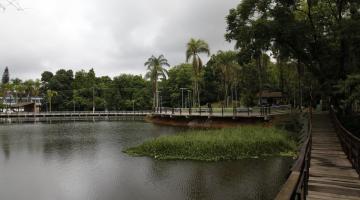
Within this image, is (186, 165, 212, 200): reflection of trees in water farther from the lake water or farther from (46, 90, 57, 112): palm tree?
(46, 90, 57, 112): palm tree

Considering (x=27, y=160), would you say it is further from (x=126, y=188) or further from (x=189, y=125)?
(x=189, y=125)

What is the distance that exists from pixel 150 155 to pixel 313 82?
98.1ft

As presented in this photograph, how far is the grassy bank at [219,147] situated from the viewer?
21.3 metres

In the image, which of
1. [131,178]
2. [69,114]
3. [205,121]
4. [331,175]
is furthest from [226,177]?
[69,114]

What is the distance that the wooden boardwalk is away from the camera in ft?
26.7

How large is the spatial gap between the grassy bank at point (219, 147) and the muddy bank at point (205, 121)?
14.1 m

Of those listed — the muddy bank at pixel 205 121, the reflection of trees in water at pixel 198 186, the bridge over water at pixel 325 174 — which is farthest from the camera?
the muddy bank at pixel 205 121

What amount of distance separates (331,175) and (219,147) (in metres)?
Answer: 11.9

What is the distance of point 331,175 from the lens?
1011cm

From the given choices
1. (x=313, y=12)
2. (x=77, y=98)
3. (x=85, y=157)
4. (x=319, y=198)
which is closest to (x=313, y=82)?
(x=313, y=12)

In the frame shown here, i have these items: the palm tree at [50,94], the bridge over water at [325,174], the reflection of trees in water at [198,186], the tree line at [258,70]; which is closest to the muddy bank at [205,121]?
the tree line at [258,70]

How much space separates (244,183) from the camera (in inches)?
594

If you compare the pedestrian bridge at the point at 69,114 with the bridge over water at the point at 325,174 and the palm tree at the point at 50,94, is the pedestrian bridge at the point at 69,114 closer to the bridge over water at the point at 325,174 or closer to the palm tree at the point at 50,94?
the palm tree at the point at 50,94

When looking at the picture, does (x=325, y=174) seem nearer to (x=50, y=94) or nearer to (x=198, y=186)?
(x=198, y=186)
